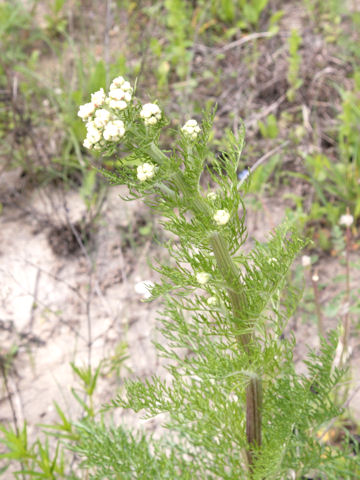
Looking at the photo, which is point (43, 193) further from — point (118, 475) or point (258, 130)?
point (118, 475)

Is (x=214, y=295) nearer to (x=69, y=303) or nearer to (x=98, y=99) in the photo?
(x=98, y=99)

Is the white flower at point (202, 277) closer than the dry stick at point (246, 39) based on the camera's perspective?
Yes

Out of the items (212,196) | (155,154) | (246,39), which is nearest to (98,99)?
(155,154)

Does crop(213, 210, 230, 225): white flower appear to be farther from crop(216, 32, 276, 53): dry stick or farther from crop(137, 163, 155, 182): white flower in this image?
crop(216, 32, 276, 53): dry stick

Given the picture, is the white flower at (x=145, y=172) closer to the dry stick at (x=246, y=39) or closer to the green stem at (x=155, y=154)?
the green stem at (x=155, y=154)

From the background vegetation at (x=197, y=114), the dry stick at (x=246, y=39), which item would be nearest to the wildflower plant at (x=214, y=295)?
the background vegetation at (x=197, y=114)

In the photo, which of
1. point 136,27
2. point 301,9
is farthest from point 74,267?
point 301,9
